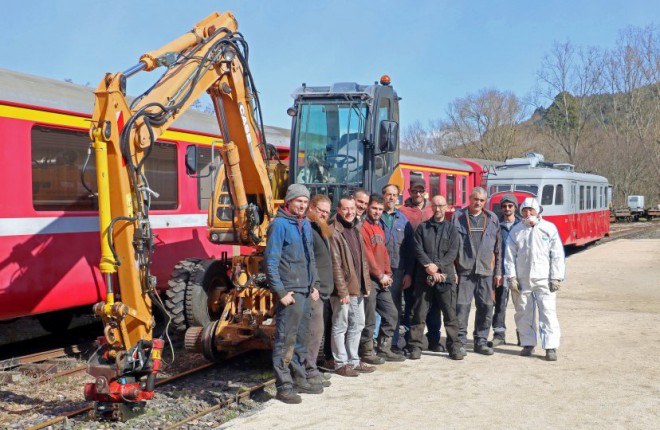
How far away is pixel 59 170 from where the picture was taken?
8797mm

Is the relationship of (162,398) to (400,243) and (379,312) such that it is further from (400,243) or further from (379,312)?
(400,243)

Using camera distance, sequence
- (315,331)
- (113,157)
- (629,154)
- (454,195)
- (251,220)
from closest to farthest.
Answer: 1. (113,157)
2. (315,331)
3. (251,220)
4. (454,195)
5. (629,154)

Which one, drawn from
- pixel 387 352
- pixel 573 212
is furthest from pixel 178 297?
pixel 573 212

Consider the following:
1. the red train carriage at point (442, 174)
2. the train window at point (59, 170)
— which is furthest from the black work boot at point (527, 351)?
the red train carriage at point (442, 174)

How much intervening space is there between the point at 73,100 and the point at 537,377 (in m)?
6.46

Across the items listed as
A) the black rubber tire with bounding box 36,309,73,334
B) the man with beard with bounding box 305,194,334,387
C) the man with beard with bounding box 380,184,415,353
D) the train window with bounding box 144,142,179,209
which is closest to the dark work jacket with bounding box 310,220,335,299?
the man with beard with bounding box 305,194,334,387

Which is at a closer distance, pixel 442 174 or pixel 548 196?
pixel 548 196

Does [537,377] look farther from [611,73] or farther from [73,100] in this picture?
[611,73]

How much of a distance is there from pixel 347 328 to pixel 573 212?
15803 mm

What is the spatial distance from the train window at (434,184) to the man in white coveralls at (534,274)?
37.5 feet

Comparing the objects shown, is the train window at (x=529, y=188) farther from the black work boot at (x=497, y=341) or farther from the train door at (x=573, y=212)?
the black work boot at (x=497, y=341)

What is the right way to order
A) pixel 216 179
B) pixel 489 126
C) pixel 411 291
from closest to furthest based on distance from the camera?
pixel 411 291 → pixel 216 179 → pixel 489 126

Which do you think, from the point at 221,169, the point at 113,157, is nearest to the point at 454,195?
the point at 221,169

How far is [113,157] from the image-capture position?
608cm
